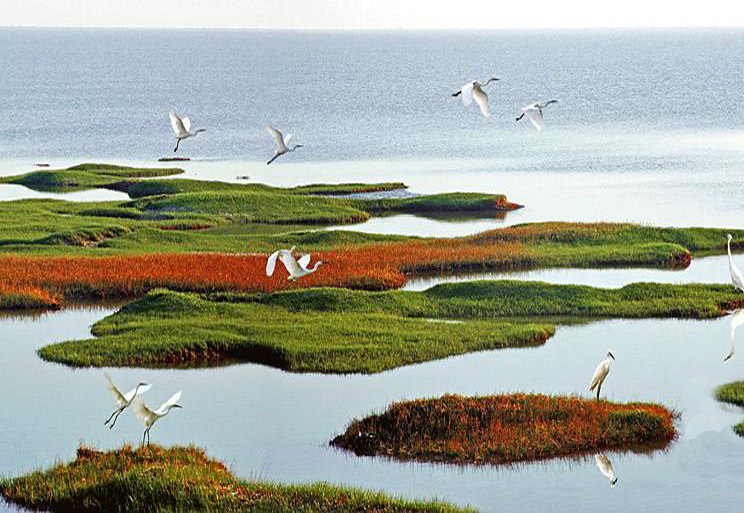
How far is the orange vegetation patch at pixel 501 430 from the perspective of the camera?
83.6 feet

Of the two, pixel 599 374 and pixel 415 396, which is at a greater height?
pixel 599 374

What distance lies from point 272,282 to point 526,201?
33.6m

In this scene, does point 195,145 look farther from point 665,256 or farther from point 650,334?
point 650,334

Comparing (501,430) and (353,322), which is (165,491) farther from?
(353,322)

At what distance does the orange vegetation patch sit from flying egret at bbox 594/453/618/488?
391 millimetres

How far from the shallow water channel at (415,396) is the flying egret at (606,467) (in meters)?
0.12

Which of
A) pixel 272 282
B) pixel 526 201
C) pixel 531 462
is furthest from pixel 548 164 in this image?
pixel 531 462

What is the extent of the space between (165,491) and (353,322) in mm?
16610

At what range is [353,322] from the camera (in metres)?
37.6

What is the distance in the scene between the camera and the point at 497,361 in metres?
33.9

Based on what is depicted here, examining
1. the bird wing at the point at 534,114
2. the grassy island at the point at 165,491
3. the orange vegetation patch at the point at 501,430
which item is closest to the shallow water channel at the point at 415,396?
the orange vegetation patch at the point at 501,430

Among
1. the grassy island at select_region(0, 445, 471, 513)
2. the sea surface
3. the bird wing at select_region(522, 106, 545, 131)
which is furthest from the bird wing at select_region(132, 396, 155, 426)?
the bird wing at select_region(522, 106, 545, 131)

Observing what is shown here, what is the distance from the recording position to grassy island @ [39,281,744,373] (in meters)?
34.2

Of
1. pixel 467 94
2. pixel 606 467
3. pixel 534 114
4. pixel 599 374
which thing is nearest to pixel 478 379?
pixel 606 467
